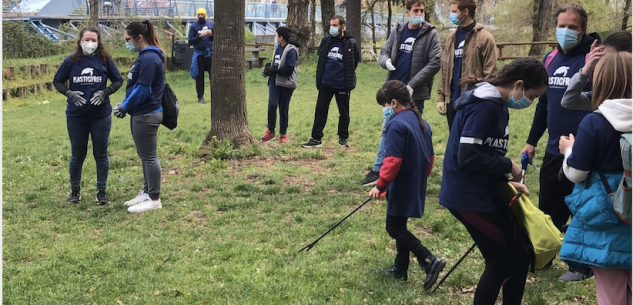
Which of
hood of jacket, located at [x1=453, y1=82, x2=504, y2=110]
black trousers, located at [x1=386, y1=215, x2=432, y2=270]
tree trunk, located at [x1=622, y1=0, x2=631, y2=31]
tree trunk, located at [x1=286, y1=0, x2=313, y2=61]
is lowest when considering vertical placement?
black trousers, located at [x1=386, y1=215, x2=432, y2=270]

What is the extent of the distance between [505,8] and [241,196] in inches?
1428

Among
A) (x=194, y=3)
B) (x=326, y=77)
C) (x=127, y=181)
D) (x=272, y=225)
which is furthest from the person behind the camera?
(x=194, y=3)

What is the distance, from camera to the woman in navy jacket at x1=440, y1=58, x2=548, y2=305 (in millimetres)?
3207

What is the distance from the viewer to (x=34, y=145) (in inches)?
383

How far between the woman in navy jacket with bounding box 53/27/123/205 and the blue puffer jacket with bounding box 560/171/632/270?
15.9 feet

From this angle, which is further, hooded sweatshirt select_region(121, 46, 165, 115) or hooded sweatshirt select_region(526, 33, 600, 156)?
hooded sweatshirt select_region(121, 46, 165, 115)

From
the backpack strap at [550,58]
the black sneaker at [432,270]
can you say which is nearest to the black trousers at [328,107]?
the backpack strap at [550,58]

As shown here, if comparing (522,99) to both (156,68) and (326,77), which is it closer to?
(156,68)

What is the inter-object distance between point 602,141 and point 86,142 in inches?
209

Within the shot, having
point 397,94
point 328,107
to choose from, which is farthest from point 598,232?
point 328,107

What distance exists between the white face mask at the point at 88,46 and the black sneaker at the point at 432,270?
13.7 feet

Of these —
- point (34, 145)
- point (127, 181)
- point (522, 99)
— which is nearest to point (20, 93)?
point (34, 145)

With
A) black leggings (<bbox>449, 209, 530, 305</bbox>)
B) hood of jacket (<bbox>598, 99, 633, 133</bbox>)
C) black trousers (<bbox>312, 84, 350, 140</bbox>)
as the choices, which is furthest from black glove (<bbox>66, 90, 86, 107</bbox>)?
hood of jacket (<bbox>598, 99, 633, 133</bbox>)

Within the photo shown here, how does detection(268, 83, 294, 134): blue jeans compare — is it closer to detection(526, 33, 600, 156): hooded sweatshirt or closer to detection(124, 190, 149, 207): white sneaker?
detection(124, 190, 149, 207): white sneaker
